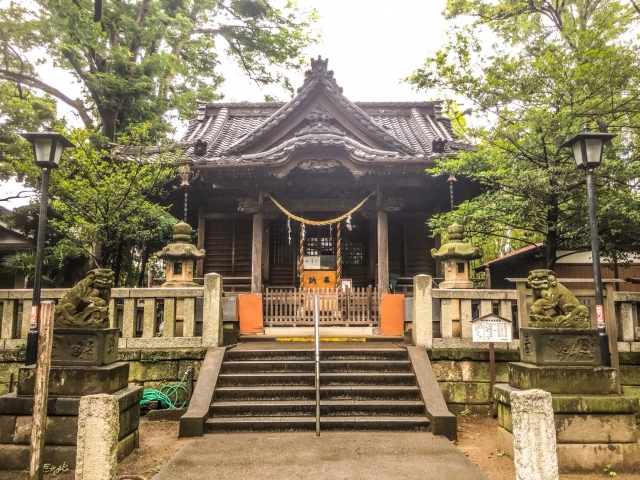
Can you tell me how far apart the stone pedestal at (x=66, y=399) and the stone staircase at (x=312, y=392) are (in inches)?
53.2

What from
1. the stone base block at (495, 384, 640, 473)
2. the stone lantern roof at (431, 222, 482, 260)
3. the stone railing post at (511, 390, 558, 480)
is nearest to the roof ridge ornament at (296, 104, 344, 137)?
the stone lantern roof at (431, 222, 482, 260)

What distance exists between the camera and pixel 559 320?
18.1 ft

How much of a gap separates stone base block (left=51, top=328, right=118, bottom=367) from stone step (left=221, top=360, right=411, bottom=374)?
2.37 meters

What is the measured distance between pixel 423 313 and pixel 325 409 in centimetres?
262

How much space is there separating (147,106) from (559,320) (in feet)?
50.3

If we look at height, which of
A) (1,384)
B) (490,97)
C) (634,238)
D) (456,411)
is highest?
(490,97)

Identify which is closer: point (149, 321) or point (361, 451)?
point (361, 451)

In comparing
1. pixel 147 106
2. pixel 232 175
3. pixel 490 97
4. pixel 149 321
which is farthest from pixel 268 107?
pixel 149 321

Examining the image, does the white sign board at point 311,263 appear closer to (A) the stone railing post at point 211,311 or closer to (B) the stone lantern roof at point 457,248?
(B) the stone lantern roof at point 457,248

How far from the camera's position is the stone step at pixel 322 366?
7.41 meters

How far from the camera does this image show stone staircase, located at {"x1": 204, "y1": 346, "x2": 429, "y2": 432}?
6.21 metres

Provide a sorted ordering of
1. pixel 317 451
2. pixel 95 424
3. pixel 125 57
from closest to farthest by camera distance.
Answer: pixel 95 424 < pixel 317 451 < pixel 125 57

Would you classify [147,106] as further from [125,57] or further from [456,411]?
[456,411]

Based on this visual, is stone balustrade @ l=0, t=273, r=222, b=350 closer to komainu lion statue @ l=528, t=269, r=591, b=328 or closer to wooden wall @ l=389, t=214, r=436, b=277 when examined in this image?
komainu lion statue @ l=528, t=269, r=591, b=328
